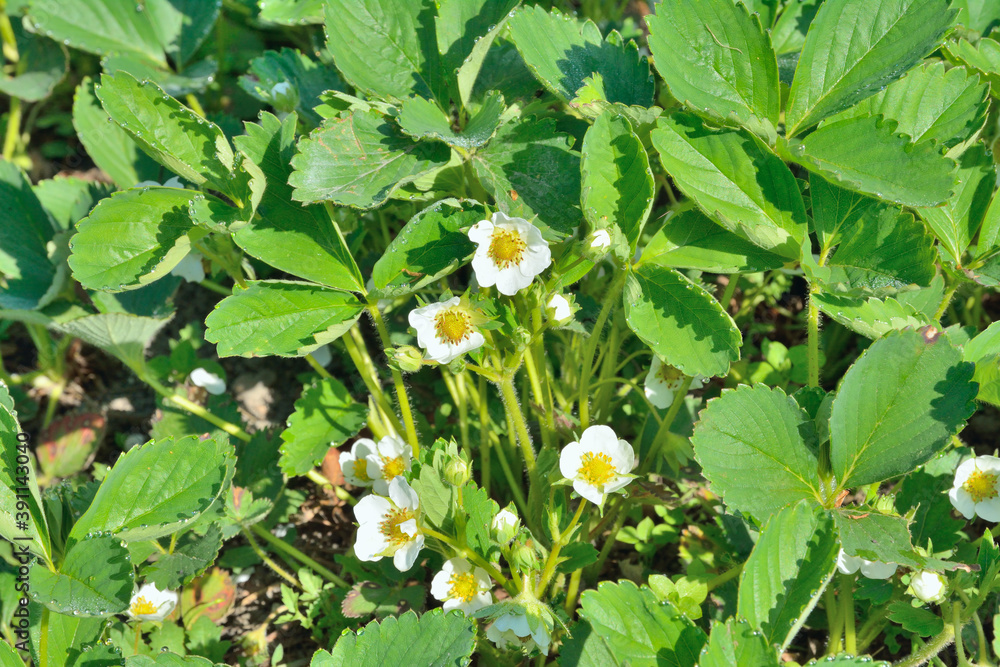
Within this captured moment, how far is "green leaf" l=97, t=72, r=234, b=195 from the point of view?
1.83m

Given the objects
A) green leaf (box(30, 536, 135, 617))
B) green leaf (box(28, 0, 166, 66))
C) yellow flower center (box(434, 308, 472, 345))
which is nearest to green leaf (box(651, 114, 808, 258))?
yellow flower center (box(434, 308, 472, 345))

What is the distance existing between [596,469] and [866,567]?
0.61 meters

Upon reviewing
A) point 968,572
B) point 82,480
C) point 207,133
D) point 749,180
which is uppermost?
point 749,180

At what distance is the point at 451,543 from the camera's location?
169 cm

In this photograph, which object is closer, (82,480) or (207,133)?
(207,133)

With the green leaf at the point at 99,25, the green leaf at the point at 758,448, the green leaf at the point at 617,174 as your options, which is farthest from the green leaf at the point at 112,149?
the green leaf at the point at 758,448

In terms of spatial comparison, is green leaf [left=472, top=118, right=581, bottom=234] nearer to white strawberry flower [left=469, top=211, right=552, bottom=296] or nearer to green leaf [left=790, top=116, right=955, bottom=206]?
white strawberry flower [left=469, top=211, right=552, bottom=296]

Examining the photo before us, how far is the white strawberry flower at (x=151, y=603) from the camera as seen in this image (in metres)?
1.94

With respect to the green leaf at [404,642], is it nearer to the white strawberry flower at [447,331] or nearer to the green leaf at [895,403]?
the white strawberry flower at [447,331]

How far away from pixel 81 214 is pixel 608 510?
196 cm

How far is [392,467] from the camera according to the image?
1.97m

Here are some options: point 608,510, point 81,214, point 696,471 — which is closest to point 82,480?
point 81,214

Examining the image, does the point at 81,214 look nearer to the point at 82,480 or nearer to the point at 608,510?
the point at 82,480

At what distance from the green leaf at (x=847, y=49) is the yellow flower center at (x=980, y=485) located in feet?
2.92
